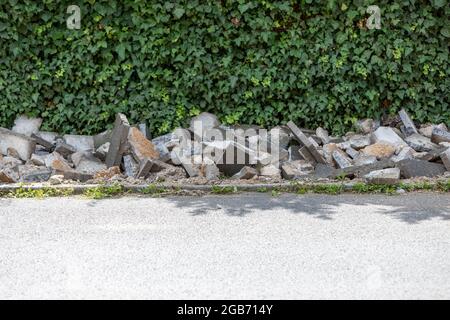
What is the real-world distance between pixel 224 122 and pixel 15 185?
2.98 metres

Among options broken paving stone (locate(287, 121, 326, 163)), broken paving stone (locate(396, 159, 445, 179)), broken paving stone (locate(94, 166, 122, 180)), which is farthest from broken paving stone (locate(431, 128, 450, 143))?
broken paving stone (locate(94, 166, 122, 180))

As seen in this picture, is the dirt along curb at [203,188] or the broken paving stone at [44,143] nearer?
the dirt along curb at [203,188]

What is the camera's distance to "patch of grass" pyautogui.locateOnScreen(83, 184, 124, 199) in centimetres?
763

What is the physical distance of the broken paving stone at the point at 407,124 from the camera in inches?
367

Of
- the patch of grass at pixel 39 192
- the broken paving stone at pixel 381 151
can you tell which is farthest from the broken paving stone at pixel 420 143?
the patch of grass at pixel 39 192

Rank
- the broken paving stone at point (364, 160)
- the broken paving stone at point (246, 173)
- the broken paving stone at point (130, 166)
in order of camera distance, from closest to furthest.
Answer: the broken paving stone at point (246, 173) → the broken paving stone at point (130, 166) → the broken paving stone at point (364, 160)

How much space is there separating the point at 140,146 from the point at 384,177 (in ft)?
9.79

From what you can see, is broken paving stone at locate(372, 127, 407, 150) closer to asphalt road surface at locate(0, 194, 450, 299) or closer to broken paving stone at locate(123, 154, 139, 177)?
asphalt road surface at locate(0, 194, 450, 299)

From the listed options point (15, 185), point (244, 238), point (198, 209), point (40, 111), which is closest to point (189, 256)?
point (244, 238)

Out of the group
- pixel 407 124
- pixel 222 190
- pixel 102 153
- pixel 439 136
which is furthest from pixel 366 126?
pixel 102 153

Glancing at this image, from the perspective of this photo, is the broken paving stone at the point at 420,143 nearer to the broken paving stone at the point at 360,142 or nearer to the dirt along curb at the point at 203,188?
the broken paving stone at the point at 360,142

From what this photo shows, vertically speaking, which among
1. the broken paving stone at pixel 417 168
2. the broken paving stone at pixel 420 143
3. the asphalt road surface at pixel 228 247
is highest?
the broken paving stone at pixel 420 143

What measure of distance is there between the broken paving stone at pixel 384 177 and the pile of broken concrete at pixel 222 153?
0.04 ft

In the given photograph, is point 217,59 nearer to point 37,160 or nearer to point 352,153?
point 352,153
